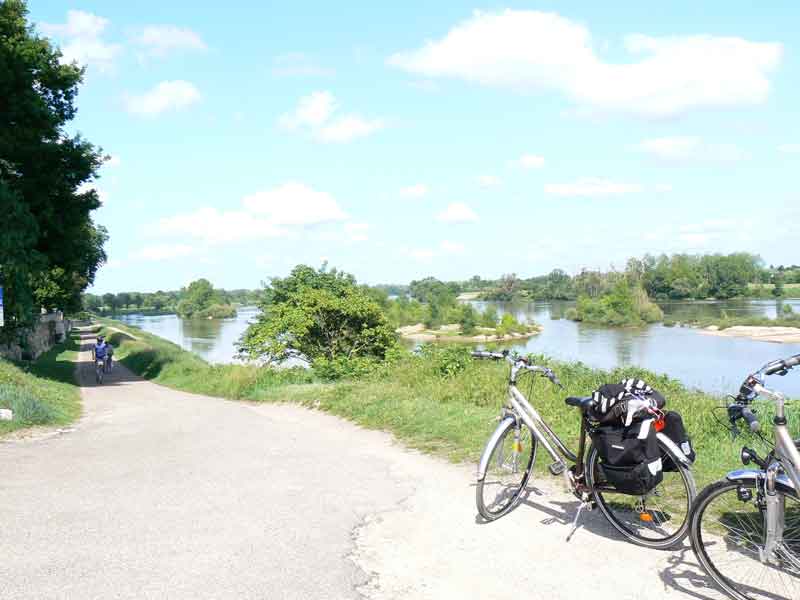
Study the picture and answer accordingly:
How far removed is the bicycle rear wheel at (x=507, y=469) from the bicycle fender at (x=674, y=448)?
1093 mm

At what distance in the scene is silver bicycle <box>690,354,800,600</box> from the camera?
11.6 feet

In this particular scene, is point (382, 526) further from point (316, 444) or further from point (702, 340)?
point (702, 340)

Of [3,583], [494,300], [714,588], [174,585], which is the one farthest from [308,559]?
[494,300]

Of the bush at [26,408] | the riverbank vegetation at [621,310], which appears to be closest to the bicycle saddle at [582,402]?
the bush at [26,408]

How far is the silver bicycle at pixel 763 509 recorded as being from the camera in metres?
3.54

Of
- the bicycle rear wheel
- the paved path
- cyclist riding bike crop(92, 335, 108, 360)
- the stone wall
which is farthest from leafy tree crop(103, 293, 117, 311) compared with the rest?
the bicycle rear wheel

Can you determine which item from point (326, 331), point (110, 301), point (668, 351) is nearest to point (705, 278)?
point (668, 351)

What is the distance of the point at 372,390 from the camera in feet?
39.0

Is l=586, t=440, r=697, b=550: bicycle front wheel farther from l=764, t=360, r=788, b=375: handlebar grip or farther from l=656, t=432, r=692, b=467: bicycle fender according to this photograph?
l=764, t=360, r=788, b=375: handlebar grip

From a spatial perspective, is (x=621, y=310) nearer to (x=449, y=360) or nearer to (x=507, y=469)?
(x=449, y=360)

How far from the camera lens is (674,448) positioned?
4.25m

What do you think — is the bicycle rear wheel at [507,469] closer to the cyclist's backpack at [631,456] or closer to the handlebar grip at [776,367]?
the cyclist's backpack at [631,456]

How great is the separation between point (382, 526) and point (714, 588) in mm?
2245

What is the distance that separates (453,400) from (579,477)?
6.16 metres
